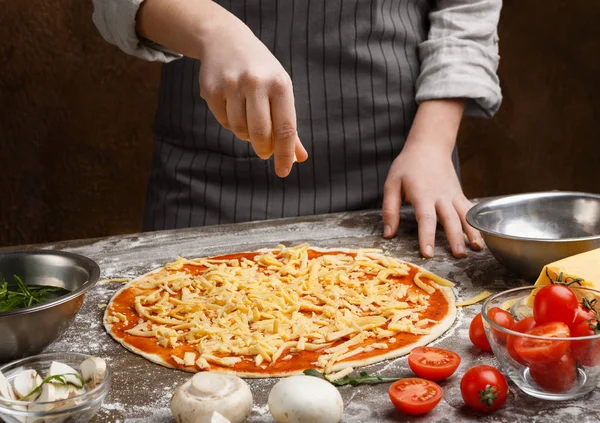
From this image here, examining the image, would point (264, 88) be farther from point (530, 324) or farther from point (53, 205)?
point (53, 205)

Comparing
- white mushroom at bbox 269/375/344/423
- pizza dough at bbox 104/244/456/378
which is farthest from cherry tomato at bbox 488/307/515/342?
white mushroom at bbox 269/375/344/423

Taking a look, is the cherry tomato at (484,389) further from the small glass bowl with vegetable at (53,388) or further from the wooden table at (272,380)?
the small glass bowl with vegetable at (53,388)

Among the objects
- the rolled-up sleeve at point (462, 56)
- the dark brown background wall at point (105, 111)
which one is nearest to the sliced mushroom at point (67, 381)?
the rolled-up sleeve at point (462, 56)

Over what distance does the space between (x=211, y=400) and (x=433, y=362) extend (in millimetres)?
432

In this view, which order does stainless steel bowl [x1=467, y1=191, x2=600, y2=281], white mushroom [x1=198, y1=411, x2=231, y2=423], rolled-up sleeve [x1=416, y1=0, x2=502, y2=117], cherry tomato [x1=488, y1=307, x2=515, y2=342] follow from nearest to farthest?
white mushroom [x1=198, y1=411, x2=231, y2=423] < cherry tomato [x1=488, y1=307, x2=515, y2=342] < stainless steel bowl [x1=467, y1=191, x2=600, y2=281] < rolled-up sleeve [x1=416, y1=0, x2=502, y2=117]

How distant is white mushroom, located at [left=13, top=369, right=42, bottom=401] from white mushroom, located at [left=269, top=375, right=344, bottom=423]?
1.28ft

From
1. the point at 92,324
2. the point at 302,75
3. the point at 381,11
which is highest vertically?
the point at 381,11

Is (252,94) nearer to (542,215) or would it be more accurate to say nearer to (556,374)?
(556,374)

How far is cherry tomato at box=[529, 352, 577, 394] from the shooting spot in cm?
129

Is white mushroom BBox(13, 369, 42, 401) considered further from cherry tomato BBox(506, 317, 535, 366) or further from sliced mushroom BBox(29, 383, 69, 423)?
cherry tomato BBox(506, 317, 535, 366)

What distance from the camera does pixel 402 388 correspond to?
136 cm

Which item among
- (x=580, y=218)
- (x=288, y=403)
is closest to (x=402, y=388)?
(x=288, y=403)

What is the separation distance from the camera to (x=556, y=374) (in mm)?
1305

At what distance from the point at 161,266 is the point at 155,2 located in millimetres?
704
